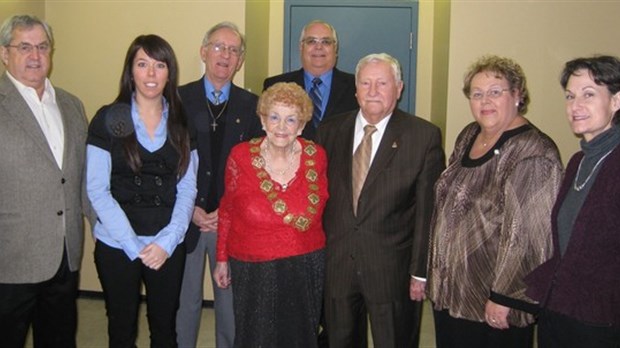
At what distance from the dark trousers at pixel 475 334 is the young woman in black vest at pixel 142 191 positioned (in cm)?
112

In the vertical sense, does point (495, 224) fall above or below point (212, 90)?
below

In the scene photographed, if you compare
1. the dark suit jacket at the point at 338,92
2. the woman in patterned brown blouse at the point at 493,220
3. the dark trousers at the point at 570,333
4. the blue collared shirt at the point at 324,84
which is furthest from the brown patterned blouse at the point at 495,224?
the blue collared shirt at the point at 324,84

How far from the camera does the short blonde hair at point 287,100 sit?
2507mm

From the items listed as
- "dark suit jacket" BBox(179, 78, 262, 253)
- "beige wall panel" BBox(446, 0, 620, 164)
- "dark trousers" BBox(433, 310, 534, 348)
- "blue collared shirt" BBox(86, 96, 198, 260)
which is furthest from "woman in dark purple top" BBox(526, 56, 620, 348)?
"beige wall panel" BBox(446, 0, 620, 164)

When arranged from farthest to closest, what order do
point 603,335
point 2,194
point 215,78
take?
point 215,78 < point 2,194 < point 603,335

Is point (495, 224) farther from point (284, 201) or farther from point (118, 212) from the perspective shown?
point (118, 212)

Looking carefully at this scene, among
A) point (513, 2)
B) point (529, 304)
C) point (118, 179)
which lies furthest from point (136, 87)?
point (513, 2)

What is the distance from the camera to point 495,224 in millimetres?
2191

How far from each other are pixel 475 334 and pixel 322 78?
5.57 feet

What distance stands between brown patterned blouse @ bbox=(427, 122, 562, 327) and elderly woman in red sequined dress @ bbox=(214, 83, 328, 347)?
1.68 ft

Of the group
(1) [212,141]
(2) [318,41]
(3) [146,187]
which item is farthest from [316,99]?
(3) [146,187]

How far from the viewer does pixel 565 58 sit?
13.5ft

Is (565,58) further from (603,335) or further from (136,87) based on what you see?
(136,87)

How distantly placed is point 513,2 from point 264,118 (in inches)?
94.7
